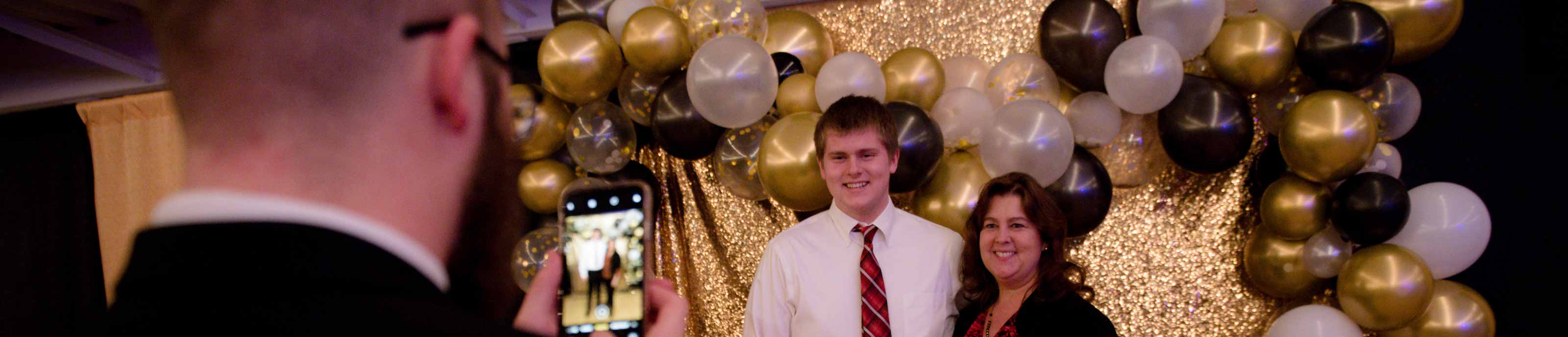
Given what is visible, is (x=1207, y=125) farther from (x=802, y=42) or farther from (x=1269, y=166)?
(x=802, y=42)

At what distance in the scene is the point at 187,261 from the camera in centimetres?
40

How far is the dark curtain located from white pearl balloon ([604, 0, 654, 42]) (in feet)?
9.50

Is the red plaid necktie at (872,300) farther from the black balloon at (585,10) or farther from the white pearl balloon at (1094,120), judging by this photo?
the black balloon at (585,10)

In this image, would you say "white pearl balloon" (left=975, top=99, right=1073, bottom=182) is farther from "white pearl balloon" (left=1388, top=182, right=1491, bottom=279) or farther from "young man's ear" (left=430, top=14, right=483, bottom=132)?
"young man's ear" (left=430, top=14, right=483, bottom=132)

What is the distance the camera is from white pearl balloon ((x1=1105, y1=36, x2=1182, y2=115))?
2107 millimetres

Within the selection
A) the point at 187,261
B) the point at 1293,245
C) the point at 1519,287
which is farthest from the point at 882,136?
the point at 1519,287

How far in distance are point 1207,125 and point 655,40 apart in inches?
53.9

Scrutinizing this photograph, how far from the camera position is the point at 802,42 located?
256 centimetres

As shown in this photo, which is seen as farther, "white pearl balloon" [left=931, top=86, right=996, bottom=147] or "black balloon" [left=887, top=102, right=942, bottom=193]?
"white pearl balloon" [left=931, top=86, right=996, bottom=147]

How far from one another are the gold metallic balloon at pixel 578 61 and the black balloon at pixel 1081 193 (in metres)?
1.19

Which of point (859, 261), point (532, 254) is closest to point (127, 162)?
point (532, 254)

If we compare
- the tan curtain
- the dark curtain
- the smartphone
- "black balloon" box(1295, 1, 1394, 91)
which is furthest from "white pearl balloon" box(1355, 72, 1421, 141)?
the dark curtain

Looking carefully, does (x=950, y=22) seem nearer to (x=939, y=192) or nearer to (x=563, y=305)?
(x=939, y=192)

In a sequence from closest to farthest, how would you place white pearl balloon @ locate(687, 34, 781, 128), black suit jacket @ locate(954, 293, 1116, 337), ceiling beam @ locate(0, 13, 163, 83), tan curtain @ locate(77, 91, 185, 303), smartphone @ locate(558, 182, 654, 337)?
1. smartphone @ locate(558, 182, 654, 337)
2. black suit jacket @ locate(954, 293, 1116, 337)
3. white pearl balloon @ locate(687, 34, 781, 128)
4. ceiling beam @ locate(0, 13, 163, 83)
5. tan curtain @ locate(77, 91, 185, 303)
